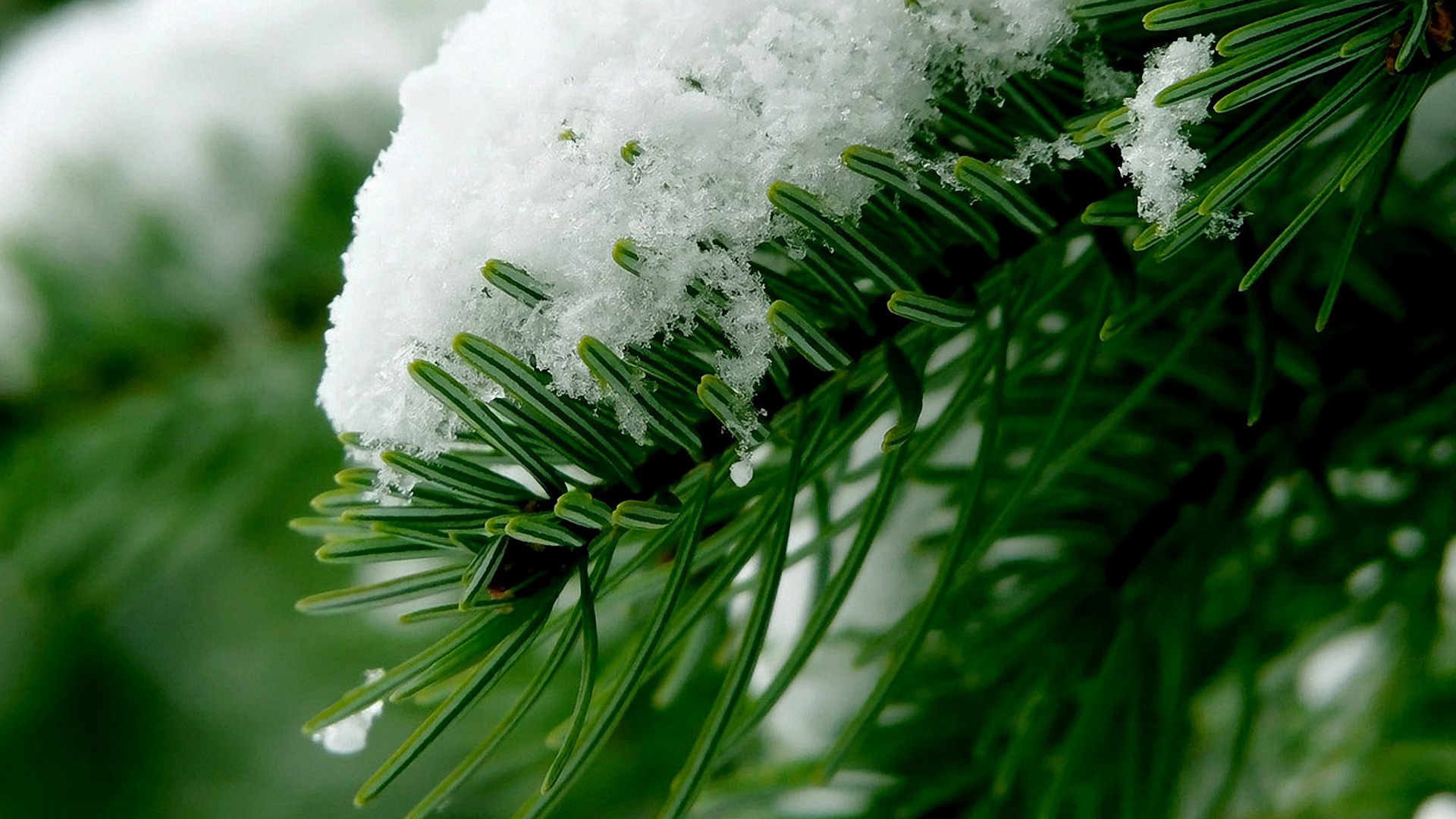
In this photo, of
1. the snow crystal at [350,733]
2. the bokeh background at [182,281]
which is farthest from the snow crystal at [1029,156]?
the bokeh background at [182,281]

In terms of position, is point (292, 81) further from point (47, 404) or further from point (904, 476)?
point (904, 476)

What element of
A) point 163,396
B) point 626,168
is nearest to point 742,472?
point 626,168

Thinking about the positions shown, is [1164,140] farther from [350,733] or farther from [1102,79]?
[350,733]

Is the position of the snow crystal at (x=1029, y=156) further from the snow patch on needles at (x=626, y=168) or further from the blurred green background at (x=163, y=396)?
the blurred green background at (x=163, y=396)

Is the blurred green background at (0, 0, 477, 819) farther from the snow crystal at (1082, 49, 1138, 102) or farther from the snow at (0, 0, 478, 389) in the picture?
the snow crystal at (1082, 49, 1138, 102)

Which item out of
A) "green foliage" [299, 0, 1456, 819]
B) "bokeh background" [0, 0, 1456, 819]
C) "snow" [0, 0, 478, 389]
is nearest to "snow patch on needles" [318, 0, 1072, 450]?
"green foliage" [299, 0, 1456, 819]

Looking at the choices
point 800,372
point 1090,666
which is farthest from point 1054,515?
point 800,372
